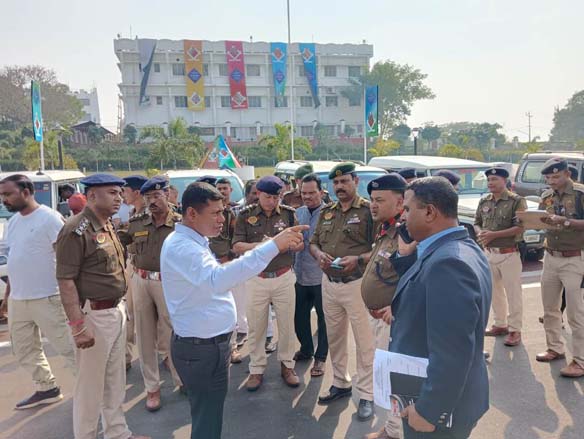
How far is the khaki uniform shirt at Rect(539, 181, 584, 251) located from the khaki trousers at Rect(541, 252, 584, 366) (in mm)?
112

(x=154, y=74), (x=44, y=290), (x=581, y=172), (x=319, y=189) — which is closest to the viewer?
(x=44, y=290)

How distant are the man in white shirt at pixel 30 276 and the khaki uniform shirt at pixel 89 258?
3.14 feet

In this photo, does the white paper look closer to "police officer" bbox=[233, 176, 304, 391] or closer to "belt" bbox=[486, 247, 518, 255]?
"police officer" bbox=[233, 176, 304, 391]

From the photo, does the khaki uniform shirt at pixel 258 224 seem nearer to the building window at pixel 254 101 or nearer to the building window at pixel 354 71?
the building window at pixel 254 101

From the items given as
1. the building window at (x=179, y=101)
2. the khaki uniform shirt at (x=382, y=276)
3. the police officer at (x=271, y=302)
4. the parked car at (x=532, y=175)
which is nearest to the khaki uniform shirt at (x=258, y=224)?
the police officer at (x=271, y=302)

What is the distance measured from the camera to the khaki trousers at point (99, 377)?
9.92 ft

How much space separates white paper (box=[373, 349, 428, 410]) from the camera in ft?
6.09

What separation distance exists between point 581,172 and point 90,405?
29.9ft

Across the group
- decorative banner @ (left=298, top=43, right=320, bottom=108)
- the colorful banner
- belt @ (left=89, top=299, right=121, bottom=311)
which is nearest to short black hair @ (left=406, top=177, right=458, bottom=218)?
belt @ (left=89, top=299, right=121, bottom=311)

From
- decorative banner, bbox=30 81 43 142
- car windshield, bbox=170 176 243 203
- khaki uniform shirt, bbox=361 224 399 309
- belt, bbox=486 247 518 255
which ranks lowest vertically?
belt, bbox=486 247 518 255

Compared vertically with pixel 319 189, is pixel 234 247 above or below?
below

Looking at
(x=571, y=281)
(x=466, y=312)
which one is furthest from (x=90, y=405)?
(x=571, y=281)

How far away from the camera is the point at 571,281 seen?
420 cm

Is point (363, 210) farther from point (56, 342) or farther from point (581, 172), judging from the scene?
Result: point (581, 172)
